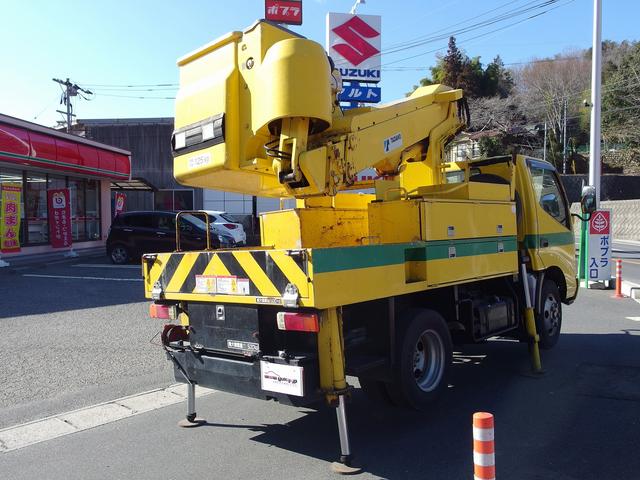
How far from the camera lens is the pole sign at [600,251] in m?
13.5

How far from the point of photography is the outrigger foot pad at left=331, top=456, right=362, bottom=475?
411 centimetres

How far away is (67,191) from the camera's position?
20609 mm

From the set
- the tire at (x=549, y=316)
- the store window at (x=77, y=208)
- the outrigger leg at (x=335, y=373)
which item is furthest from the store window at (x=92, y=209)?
the outrigger leg at (x=335, y=373)

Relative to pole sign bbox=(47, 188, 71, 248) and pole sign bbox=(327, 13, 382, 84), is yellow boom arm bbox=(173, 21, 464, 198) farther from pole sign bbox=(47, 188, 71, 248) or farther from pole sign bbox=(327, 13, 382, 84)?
pole sign bbox=(47, 188, 71, 248)

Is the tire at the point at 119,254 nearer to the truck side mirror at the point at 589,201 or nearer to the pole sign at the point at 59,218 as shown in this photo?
the pole sign at the point at 59,218

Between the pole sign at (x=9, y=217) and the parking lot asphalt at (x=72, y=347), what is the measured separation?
4.53 metres

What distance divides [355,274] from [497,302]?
2.88 metres

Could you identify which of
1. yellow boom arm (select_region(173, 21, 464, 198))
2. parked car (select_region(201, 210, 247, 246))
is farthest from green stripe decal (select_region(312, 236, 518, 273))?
parked car (select_region(201, 210, 247, 246))

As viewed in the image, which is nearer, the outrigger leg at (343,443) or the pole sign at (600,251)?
the outrigger leg at (343,443)

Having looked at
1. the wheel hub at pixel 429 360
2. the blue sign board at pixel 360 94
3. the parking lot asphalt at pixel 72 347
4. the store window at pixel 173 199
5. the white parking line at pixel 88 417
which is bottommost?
the white parking line at pixel 88 417

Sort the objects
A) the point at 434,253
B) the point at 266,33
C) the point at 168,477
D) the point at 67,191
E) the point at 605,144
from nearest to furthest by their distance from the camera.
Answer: the point at 168,477, the point at 266,33, the point at 434,253, the point at 67,191, the point at 605,144

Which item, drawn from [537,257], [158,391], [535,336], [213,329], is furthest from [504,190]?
[158,391]

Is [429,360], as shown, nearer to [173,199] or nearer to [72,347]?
[72,347]

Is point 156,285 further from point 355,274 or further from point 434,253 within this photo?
point 434,253
